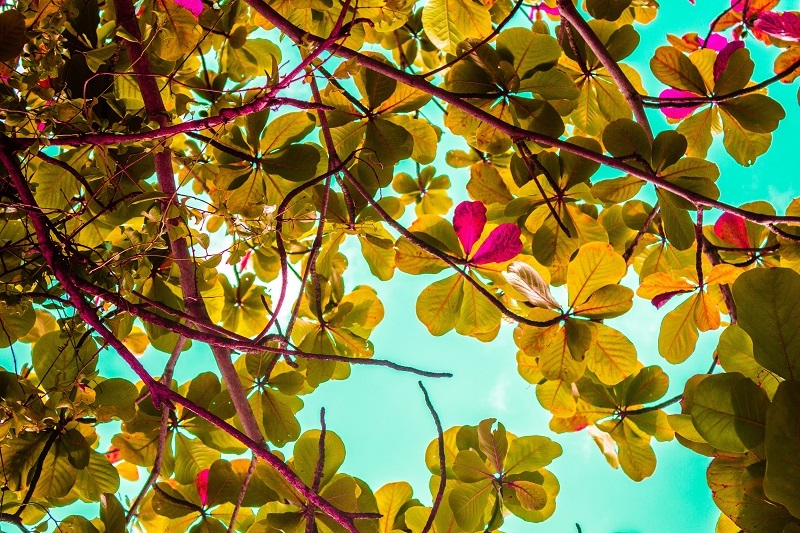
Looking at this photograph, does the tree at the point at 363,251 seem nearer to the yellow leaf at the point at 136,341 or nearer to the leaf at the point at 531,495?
the leaf at the point at 531,495

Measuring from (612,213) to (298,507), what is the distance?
1.06 meters

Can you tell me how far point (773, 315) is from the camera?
0.75m

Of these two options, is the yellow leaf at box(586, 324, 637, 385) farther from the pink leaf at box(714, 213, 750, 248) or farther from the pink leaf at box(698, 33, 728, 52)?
the pink leaf at box(698, 33, 728, 52)

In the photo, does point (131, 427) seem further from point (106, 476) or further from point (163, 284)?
point (163, 284)

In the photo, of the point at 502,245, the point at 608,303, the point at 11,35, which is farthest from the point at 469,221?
the point at 11,35

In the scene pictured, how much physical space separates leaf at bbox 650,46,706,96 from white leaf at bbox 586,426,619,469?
2.92ft

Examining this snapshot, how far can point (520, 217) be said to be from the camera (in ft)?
4.43

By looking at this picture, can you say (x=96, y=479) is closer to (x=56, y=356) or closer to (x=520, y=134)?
(x=56, y=356)

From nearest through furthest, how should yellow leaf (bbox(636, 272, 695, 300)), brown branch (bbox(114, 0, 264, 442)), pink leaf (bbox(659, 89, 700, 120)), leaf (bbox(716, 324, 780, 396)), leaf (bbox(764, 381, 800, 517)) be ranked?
leaf (bbox(764, 381, 800, 517))
leaf (bbox(716, 324, 780, 396))
brown branch (bbox(114, 0, 264, 442))
yellow leaf (bbox(636, 272, 695, 300))
pink leaf (bbox(659, 89, 700, 120))

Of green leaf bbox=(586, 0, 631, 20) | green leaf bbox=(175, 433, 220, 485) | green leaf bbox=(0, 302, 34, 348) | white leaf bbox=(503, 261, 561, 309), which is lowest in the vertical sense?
green leaf bbox=(175, 433, 220, 485)

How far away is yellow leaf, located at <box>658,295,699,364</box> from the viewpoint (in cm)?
130

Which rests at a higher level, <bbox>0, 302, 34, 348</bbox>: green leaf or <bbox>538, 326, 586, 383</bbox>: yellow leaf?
<bbox>538, 326, 586, 383</bbox>: yellow leaf

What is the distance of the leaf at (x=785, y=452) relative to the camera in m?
0.64

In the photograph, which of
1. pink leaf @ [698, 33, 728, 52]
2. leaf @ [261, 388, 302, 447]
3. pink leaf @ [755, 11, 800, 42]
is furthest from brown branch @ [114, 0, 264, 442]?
pink leaf @ [698, 33, 728, 52]
